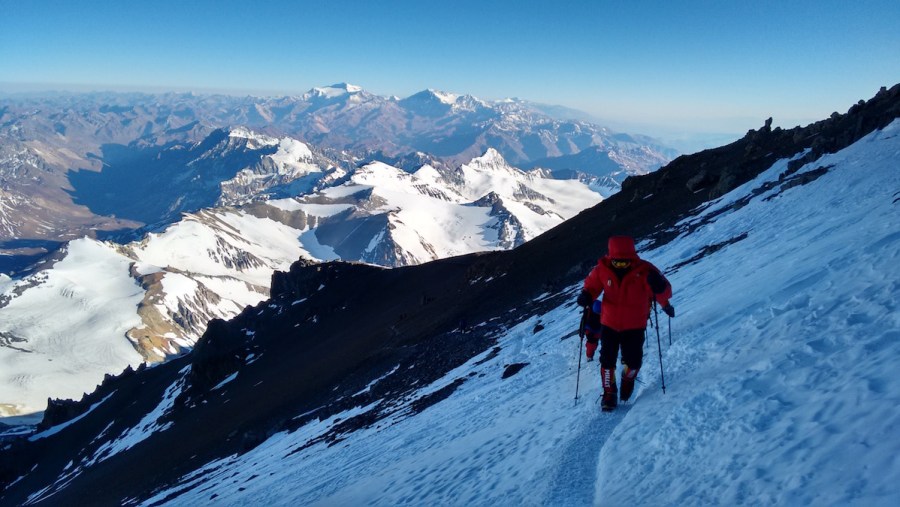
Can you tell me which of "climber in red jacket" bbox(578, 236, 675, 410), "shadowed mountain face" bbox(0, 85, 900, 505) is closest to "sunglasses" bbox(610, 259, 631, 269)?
"climber in red jacket" bbox(578, 236, 675, 410)

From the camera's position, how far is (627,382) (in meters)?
10.2

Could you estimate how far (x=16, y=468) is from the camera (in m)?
79.4

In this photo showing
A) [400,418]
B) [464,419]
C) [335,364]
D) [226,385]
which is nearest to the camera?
[464,419]

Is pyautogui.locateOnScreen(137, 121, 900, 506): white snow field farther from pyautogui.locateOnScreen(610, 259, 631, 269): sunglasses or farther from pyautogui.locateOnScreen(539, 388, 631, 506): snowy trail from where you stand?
pyautogui.locateOnScreen(610, 259, 631, 269): sunglasses

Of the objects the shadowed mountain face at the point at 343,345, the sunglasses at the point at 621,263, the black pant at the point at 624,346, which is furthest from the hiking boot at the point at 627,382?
the shadowed mountain face at the point at 343,345

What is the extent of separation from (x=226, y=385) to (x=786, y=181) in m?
66.9

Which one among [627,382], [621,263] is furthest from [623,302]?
[627,382]

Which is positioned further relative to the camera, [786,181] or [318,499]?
[786,181]

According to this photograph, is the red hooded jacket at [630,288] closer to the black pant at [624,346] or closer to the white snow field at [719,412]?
the black pant at [624,346]

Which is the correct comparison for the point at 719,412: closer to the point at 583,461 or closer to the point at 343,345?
the point at 583,461

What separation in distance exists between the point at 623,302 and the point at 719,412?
2.48m

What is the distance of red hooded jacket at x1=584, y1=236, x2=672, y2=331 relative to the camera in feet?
30.8

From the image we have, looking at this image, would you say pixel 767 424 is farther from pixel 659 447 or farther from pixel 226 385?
pixel 226 385

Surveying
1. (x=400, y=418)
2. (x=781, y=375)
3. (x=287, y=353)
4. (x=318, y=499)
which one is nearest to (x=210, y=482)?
(x=400, y=418)
